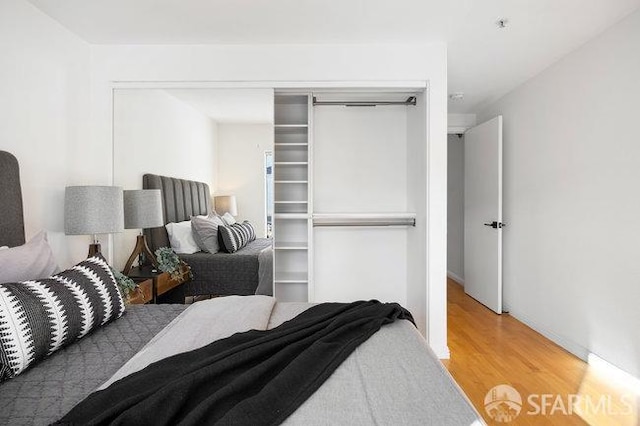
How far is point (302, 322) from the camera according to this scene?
1.59 m

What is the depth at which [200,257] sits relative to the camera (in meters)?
2.88

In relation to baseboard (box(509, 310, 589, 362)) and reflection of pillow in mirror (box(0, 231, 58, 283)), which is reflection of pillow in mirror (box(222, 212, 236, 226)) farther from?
baseboard (box(509, 310, 589, 362))

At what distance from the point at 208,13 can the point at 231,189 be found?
1.25 meters

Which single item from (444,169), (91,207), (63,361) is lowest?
(63,361)

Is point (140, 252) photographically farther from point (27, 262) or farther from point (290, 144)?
point (290, 144)

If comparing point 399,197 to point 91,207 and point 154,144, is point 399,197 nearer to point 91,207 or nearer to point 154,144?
point 154,144

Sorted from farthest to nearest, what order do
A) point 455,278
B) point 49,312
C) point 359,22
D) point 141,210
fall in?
point 455,278, point 141,210, point 359,22, point 49,312

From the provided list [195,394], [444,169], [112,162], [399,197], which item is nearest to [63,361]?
[195,394]

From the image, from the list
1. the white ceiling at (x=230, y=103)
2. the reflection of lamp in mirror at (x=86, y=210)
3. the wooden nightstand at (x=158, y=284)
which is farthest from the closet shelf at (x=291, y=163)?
the reflection of lamp in mirror at (x=86, y=210)

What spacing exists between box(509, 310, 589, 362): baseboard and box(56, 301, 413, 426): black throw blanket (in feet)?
7.61

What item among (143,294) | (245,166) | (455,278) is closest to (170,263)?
(143,294)

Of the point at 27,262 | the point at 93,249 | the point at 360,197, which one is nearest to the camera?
the point at 27,262

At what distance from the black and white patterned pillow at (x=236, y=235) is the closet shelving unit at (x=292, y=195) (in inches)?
12.2

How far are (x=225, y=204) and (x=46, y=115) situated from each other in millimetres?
1284
